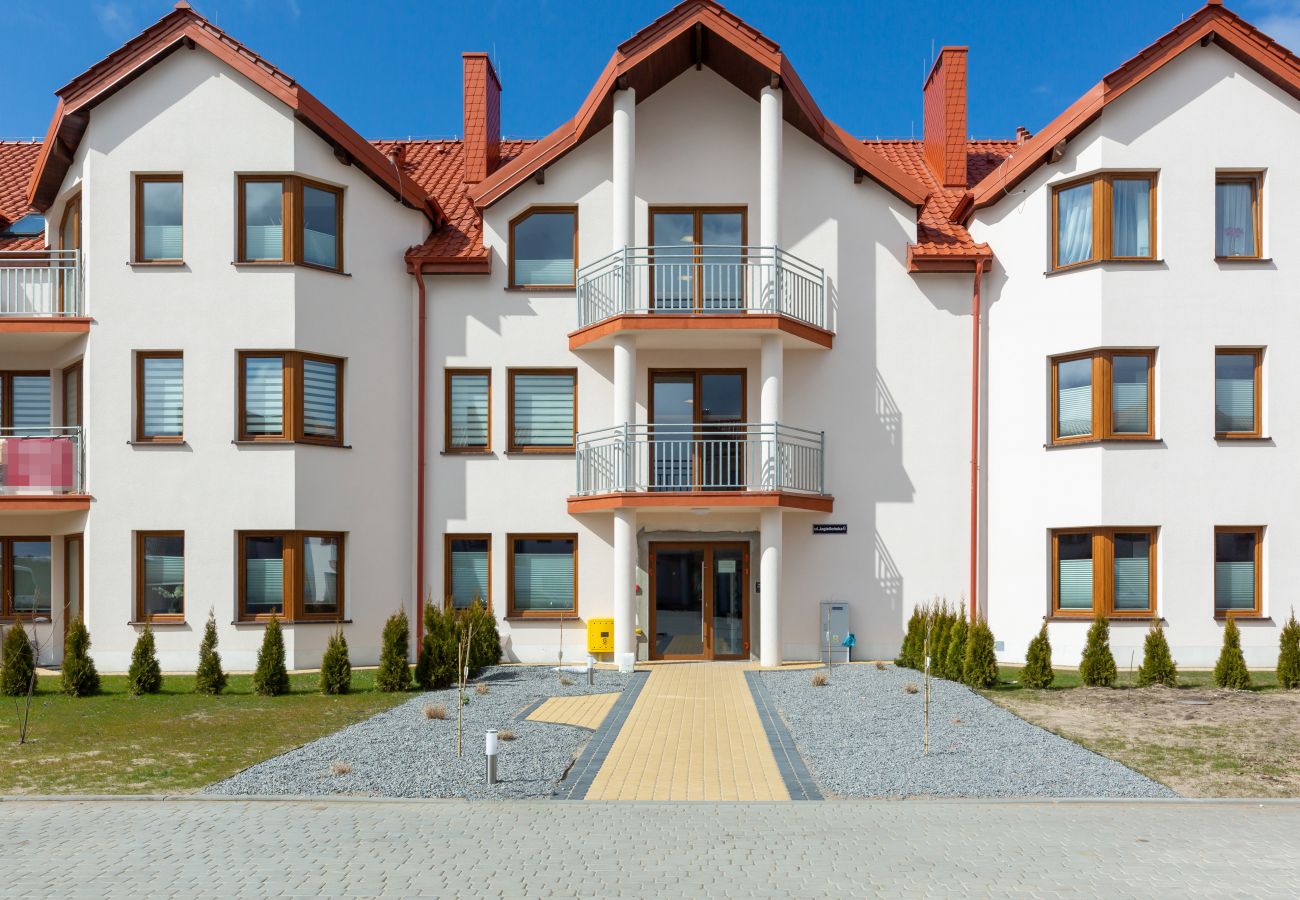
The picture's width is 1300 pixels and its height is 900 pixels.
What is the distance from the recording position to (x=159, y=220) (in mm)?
19594

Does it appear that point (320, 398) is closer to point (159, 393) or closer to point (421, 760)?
point (159, 393)

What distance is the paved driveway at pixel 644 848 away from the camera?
23.8 feet

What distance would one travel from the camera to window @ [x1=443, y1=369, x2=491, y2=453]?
2105cm

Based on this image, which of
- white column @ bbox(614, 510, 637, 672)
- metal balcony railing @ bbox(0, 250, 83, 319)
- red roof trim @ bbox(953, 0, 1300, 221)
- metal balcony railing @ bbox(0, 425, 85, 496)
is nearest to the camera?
red roof trim @ bbox(953, 0, 1300, 221)

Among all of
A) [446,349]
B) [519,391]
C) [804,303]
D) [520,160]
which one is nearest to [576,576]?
[519,391]

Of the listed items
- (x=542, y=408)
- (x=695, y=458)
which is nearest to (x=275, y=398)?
(x=542, y=408)

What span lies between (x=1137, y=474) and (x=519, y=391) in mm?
11377

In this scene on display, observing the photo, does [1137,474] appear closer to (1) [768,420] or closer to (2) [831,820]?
(1) [768,420]

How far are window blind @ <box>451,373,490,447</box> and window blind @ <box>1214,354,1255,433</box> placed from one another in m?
13.4

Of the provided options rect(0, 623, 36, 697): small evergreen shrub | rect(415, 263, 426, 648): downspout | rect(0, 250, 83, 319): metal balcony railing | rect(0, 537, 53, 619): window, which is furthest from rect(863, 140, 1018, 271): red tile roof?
rect(0, 537, 53, 619): window

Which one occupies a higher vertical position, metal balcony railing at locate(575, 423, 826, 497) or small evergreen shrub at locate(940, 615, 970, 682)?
metal balcony railing at locate(575, 423, 826, 497)

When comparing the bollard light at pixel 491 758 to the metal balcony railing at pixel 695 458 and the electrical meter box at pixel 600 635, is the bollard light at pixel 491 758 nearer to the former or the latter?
the electrical meter box at pixel 600 635

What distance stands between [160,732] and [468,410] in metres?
9.41

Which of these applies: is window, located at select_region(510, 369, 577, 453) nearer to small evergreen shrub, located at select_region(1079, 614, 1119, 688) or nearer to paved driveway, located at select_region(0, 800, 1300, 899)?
small evergreen shrub, located at select_region(1079, 614, 1119, 688)
